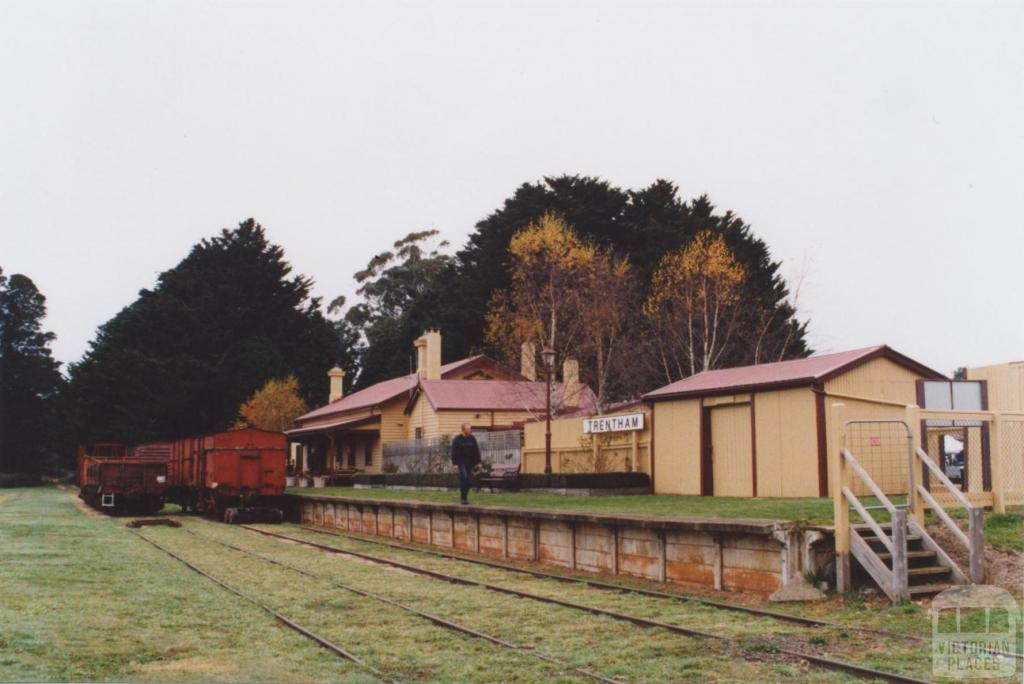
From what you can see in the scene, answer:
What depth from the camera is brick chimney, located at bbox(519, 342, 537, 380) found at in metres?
42.1

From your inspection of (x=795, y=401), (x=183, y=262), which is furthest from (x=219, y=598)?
(x=183, y=262)

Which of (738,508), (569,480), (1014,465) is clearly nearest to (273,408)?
(569,480)

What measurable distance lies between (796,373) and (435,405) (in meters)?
24.4

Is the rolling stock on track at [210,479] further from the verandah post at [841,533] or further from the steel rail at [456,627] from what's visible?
the verandah post at [841,533]

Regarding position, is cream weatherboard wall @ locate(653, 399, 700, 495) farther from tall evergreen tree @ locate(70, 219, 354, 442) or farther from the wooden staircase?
tall evergreen tree @ locate(70, 219, 354, 442)

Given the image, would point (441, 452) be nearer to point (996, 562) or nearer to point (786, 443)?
point (786, 443)

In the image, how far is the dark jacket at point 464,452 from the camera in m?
20.4

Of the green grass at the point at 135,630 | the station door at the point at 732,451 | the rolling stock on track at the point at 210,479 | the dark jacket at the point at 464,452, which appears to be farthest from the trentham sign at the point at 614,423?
the green grass at the point at 135,630

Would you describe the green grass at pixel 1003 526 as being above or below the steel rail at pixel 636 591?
above

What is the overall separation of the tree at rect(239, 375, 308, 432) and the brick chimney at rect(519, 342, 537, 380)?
838 inches

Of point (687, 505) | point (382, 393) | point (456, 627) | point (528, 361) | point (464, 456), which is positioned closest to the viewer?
point (456, 627)

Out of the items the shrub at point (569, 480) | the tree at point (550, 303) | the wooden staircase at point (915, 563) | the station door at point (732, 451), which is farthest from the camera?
the tree at point (550, 303)

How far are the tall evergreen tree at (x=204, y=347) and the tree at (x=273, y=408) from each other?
3.52 metres

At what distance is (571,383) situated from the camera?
41469mm
